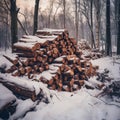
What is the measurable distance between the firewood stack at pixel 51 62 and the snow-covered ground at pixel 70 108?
1.56 ft

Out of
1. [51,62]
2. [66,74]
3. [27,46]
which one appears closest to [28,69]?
[27,46]

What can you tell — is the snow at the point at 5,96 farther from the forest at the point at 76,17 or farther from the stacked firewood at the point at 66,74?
the forest at the point at 76,17

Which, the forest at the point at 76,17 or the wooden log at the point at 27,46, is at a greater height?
the forest at the point at 76,17

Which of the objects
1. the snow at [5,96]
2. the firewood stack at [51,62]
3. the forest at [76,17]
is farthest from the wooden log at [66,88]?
the forest at [76,17]

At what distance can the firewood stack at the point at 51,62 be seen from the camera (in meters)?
8.45

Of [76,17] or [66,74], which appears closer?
[66,74]

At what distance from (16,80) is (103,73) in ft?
16.2

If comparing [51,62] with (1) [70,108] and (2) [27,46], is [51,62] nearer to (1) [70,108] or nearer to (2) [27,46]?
(2) [27,46]

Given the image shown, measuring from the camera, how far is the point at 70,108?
737cm

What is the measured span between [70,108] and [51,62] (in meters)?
2.78

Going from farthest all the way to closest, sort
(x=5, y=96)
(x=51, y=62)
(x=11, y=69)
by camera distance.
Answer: (x=51, y=62) < (x=11, y=69) < (x=5, y=96)

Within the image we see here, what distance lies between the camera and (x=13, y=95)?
715cm

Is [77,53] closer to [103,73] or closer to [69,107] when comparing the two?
[103,73]

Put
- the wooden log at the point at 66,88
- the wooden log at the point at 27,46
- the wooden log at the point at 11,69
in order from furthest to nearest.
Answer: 1. the wooden log at the point at 66,88
2. the wooden log at the point at 27,46
3. the wooden log at the point at 11,69
